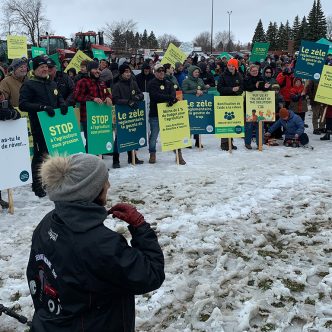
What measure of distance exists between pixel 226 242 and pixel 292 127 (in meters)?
5.99

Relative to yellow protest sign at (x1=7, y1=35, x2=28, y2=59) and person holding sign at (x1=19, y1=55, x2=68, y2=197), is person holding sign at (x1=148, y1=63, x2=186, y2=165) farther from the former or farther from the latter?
yellow protest sign at (x1=7, y1=35, x2=28, y2=59)

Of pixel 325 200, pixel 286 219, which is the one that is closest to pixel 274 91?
pixel 325 200

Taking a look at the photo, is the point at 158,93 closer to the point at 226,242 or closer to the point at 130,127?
the point at 130,127

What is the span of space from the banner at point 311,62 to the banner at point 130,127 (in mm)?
4866

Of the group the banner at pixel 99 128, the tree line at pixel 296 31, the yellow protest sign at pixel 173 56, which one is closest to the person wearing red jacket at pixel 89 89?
the banner at pixel 99 128

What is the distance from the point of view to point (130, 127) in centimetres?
844

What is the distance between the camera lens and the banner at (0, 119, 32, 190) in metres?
5.75

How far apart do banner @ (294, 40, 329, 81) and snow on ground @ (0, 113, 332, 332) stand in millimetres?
3412

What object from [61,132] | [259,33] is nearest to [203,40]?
[259,33]

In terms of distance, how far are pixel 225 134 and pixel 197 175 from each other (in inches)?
83.3

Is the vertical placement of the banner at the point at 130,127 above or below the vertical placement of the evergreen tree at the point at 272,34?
below

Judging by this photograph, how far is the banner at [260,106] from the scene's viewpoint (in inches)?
384

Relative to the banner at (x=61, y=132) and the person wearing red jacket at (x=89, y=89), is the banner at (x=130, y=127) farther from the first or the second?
the banner at (x=61, y=132)

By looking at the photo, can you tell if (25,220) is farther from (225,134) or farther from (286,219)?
(225,134)
